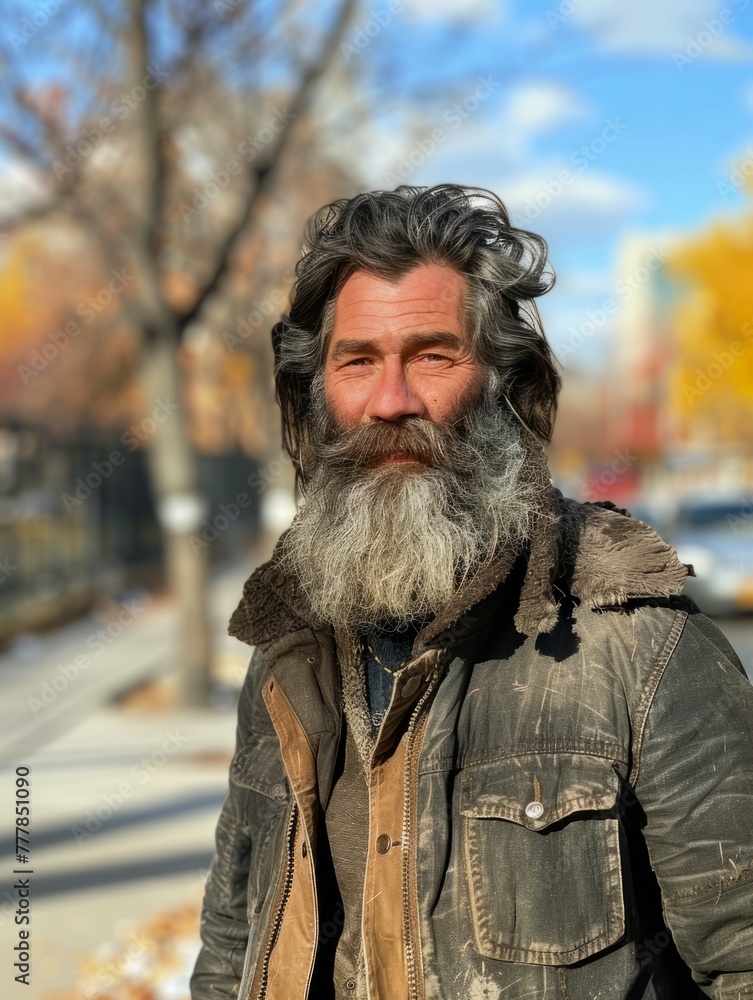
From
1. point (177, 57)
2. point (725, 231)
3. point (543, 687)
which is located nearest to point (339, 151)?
point (177, 57)

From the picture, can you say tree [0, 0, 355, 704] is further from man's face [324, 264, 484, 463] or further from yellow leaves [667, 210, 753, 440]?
yellow leaves [667, 210, 753, 440]

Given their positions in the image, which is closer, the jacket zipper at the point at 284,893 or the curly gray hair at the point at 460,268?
the jacket zipper at the point at 284,893

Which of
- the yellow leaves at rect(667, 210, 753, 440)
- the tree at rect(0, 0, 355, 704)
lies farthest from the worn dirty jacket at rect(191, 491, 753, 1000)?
the yellow leaves at rect(667, 210, 753, 440)

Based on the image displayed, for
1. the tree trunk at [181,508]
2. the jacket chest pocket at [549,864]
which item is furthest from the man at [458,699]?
the tree trunk at [181,508]

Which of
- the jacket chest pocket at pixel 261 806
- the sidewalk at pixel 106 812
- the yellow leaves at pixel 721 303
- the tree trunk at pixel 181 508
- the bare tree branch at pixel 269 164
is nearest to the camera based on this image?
the jacket chest pocket at pixel 261 806

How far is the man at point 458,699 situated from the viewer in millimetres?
1605

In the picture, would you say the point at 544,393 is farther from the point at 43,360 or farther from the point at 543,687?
the point at 43,360

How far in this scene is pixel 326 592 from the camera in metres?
1.97

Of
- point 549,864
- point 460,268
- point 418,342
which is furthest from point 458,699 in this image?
point 460,268

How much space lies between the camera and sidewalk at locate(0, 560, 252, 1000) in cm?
443

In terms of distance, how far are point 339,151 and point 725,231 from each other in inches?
587

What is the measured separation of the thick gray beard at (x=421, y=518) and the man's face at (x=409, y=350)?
3 centimetres

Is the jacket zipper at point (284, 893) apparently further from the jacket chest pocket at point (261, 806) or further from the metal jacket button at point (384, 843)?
the metal jacket button at point (384, 843)

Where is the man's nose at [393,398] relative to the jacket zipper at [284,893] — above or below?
above
